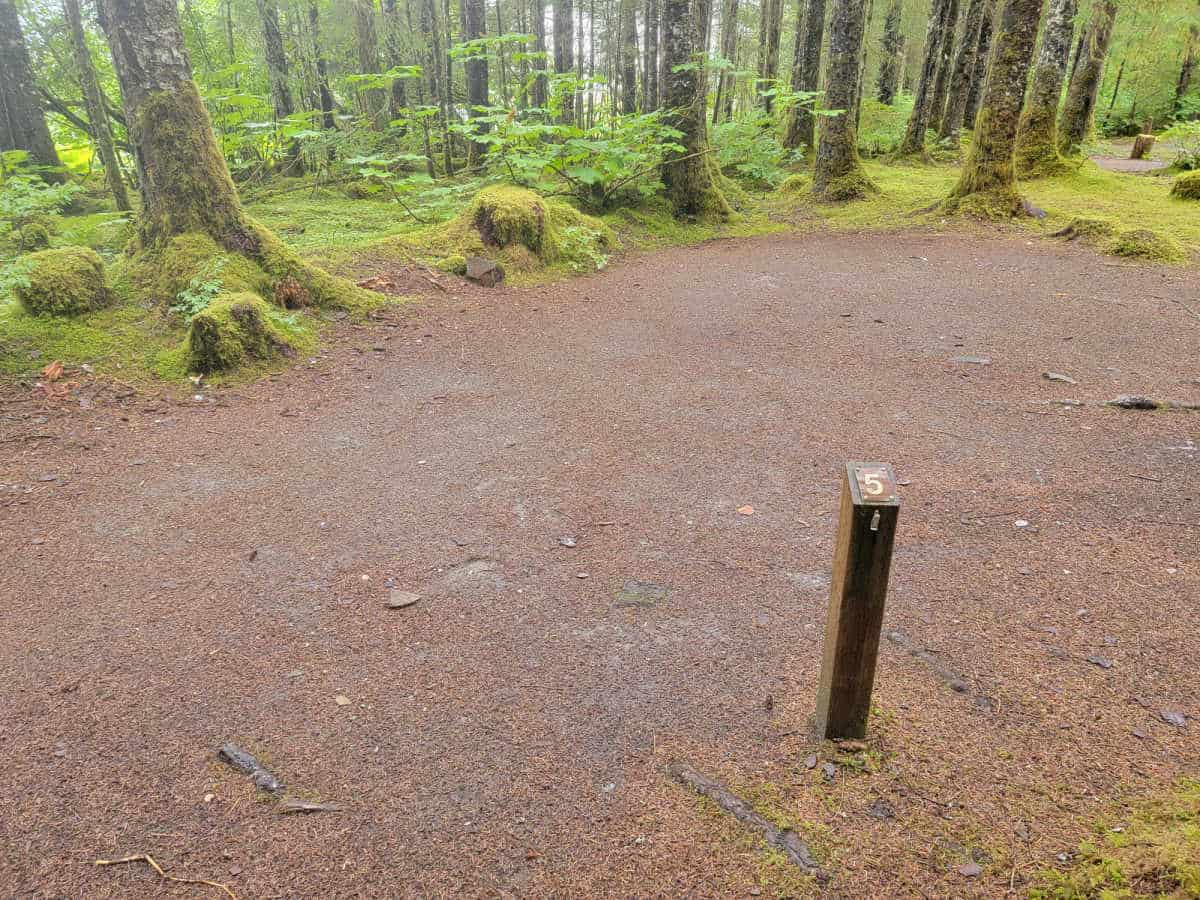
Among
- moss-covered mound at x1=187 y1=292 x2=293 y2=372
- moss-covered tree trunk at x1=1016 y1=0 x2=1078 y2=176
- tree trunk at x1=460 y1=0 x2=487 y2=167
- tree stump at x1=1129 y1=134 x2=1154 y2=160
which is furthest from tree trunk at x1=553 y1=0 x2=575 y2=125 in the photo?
tree stump at x1=1129 y1=134 x2=1154 y2=160

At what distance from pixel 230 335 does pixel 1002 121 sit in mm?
10915

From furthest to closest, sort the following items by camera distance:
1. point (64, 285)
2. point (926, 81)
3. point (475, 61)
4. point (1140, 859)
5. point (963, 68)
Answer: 1. point (963, 68)
2. point (926, 81)
3. point (475, 61)
4. point (64, 285)
5. point (1140, 859)

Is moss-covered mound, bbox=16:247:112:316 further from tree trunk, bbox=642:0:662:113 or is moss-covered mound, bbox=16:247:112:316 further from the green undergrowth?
tree trunk, bbox=642:0:662:113

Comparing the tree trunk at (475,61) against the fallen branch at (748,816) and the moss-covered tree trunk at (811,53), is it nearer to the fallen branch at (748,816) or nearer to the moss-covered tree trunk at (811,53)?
the moss-covered tree trunk at (811,53)

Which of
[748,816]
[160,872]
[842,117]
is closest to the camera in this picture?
[160,872]

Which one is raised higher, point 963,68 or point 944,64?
point 944,64

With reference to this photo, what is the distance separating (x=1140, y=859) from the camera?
78.4 inches

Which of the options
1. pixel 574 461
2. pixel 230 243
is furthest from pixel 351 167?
pixel 574 461

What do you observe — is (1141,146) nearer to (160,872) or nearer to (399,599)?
(399,599)

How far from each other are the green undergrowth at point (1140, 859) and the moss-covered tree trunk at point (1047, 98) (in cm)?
1299

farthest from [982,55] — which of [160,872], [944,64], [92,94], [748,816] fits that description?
[160,872]

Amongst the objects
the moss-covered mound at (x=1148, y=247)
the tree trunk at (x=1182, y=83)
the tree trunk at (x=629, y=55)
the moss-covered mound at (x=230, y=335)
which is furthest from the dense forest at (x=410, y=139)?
the tree trunk at (x=1182, y=83)

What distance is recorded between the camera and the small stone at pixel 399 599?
3.46 metres

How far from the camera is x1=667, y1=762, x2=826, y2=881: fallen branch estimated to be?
7.04 feet
